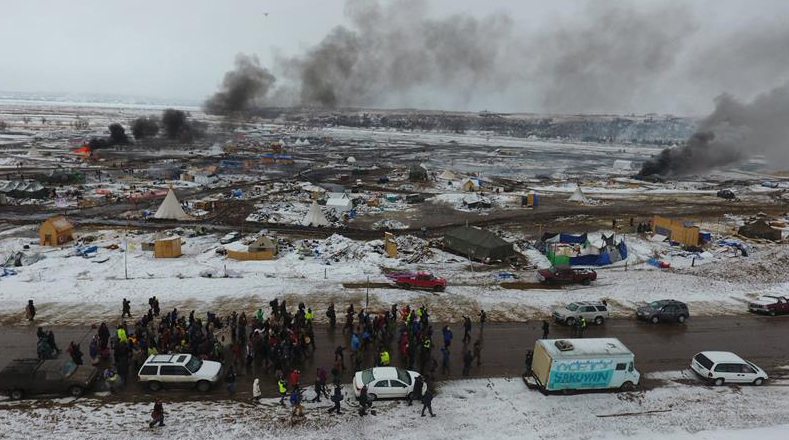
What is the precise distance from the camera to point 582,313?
21047 mm

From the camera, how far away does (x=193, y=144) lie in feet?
379

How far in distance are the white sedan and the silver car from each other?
9.09 m

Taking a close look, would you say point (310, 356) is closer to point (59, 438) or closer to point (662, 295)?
point (59, 438)

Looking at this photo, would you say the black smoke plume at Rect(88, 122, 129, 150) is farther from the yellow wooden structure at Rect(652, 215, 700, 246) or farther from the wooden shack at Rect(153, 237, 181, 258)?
the yellow wooden structure at Rect(652, 215, 700, 246)

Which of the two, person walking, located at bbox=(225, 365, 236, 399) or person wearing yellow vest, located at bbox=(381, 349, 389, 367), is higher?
person wearing yellow vest, located at bbox=(381, 349, 389, 367)

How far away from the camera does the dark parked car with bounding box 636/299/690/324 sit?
70.8ft

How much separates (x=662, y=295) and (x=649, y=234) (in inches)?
598

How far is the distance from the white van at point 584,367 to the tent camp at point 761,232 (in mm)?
30591

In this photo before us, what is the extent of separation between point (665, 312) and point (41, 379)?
952 inches

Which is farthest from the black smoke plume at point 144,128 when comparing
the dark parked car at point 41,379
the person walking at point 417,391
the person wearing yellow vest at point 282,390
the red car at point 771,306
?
the red car at point 771,306

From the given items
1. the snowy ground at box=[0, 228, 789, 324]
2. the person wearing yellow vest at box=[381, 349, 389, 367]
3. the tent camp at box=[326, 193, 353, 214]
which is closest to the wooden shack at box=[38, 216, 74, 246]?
the snowy ground at box=[0, 228, 789, 324]

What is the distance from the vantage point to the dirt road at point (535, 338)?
16.3 meters

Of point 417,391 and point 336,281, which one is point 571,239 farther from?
point 417,391

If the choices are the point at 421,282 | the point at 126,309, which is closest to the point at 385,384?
the point at 421,282
